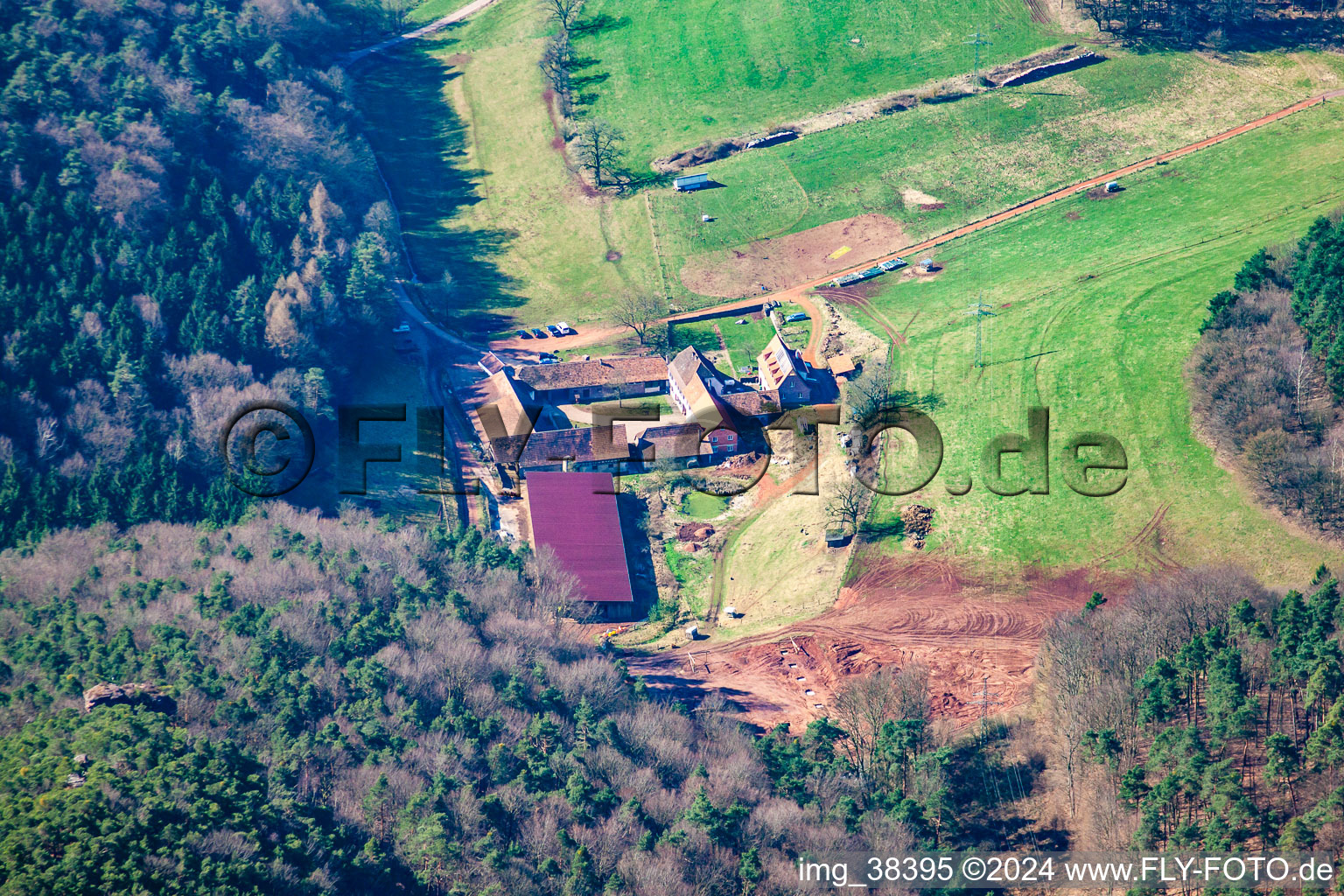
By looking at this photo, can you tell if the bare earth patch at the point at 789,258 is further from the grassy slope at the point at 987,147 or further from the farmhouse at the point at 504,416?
the farmhouse at the point at 504,416

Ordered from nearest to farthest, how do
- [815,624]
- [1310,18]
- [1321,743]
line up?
[1321,743] < [815,624] < [1310,18]

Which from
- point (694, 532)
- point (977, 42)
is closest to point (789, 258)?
point (694, 532)

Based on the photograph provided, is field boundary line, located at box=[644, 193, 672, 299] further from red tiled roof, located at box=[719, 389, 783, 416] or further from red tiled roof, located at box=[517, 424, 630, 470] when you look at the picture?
red tiled roof, located at box=[517, 424, 630, 470]

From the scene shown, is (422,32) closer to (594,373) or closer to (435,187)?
(435,187)

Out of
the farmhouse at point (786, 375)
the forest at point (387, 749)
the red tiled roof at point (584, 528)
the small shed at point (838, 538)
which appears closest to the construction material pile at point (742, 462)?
the farmhouse at point (786, 375)

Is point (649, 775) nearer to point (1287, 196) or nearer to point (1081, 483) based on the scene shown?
point (1081, 483)

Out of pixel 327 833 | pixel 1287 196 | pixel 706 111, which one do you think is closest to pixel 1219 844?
pixel 327 833
